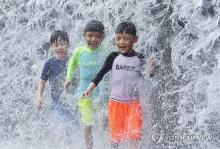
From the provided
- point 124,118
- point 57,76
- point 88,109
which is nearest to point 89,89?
point 124,118

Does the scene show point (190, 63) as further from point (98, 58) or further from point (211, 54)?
point (98, 58)

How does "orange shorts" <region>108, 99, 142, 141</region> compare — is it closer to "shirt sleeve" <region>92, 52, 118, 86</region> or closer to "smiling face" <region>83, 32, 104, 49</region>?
"shirt sleeve" <region>92, 52, 118, 86</region>

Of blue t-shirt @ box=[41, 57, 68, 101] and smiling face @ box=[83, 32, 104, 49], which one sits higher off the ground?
smiling face @ box=[83, 32, 104, 49]

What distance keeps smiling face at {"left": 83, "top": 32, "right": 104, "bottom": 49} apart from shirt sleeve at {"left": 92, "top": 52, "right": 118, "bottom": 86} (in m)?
0.41

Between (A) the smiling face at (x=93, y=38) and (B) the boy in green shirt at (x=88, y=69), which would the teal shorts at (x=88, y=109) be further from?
(A) the smiling face at (x=93, y=38)

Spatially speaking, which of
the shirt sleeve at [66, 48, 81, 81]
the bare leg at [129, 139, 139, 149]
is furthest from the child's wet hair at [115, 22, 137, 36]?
the bare leg at [129, 139, 139, 149]

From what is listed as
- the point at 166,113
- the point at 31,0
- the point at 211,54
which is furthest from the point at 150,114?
the point at 31,0

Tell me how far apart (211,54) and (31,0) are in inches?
148

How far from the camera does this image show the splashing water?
5285 millimetres

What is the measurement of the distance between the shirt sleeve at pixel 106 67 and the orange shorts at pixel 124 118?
Result: 0.89 feet

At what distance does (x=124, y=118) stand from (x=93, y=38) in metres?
0.97

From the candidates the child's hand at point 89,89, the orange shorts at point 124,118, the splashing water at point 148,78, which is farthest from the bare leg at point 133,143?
the child's hand at point 89,89

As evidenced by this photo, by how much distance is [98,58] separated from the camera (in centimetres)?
626

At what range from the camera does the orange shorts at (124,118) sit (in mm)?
5723
